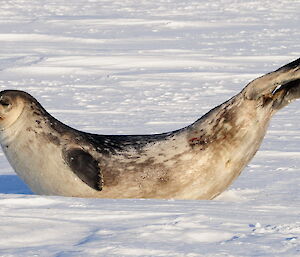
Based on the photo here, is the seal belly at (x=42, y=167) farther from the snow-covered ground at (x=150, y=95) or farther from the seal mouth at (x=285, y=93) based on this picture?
the seal mouth at (x=285, y=93)

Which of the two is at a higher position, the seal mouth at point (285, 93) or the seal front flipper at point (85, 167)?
the seal mouth at point (285, 93)

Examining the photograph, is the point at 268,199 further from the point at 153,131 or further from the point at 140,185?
the point at 153,131

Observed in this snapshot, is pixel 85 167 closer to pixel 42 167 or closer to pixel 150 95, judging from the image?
pixel 42 167

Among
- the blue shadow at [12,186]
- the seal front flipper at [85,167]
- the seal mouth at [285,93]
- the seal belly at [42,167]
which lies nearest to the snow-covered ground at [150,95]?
the blue shadow at [12,186]

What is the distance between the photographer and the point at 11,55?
11.2 meters

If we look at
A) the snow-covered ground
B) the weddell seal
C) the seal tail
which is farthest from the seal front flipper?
the seal tail

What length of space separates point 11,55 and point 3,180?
6.39m

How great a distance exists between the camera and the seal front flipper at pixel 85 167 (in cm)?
443

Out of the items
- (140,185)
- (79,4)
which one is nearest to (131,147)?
(140,185)

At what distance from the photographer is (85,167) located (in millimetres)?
4453

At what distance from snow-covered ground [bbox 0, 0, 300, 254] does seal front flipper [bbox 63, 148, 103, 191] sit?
0.28 m

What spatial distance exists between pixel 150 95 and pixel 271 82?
12.4 feet

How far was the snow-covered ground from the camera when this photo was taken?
3031 mm

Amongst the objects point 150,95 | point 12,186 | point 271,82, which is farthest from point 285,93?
point 150,95
